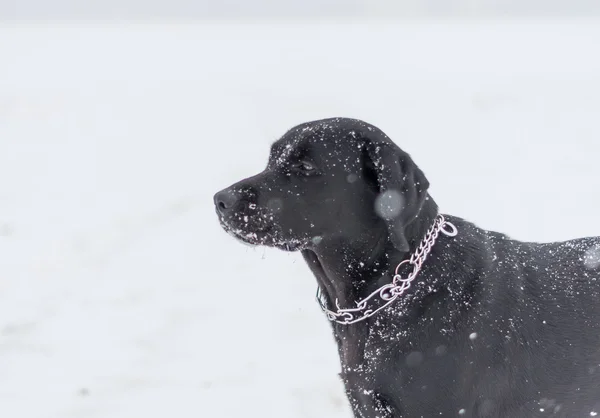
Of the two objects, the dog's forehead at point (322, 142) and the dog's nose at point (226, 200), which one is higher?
the dog's forehead at point (322, 142)

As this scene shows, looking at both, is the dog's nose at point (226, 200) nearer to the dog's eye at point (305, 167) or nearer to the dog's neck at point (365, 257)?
the dog's eye at point (305, 167)

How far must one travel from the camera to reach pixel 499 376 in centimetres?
285

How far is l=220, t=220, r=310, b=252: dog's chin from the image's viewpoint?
3.02 m

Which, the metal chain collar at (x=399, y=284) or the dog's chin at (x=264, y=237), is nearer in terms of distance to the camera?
the metal chain collar at (x=399, y=284)

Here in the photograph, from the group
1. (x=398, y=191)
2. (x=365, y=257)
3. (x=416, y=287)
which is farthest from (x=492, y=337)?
(x=398, y=191)

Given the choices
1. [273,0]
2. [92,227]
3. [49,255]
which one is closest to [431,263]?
[49,255]

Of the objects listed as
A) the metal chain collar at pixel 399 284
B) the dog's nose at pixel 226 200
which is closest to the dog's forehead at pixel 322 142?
the dog's nose at pixel 226 200

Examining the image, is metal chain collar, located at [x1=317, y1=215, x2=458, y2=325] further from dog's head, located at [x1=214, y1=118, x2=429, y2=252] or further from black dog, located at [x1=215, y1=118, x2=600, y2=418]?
dog's head, located at [x1=214, y1=118, x2=429, y2=252]

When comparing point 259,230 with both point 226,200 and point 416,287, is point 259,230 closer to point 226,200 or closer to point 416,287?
point 226,200

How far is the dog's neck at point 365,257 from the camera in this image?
287 cm

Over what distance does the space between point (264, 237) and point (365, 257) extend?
0.48 m

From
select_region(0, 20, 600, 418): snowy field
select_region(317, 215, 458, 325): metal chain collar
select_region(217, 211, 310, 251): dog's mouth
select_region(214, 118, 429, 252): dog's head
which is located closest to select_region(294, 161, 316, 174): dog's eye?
select_region(214, 118, 429, 252): dog's head

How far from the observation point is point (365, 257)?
9.62 ft

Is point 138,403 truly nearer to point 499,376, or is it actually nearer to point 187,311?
point 187,311
